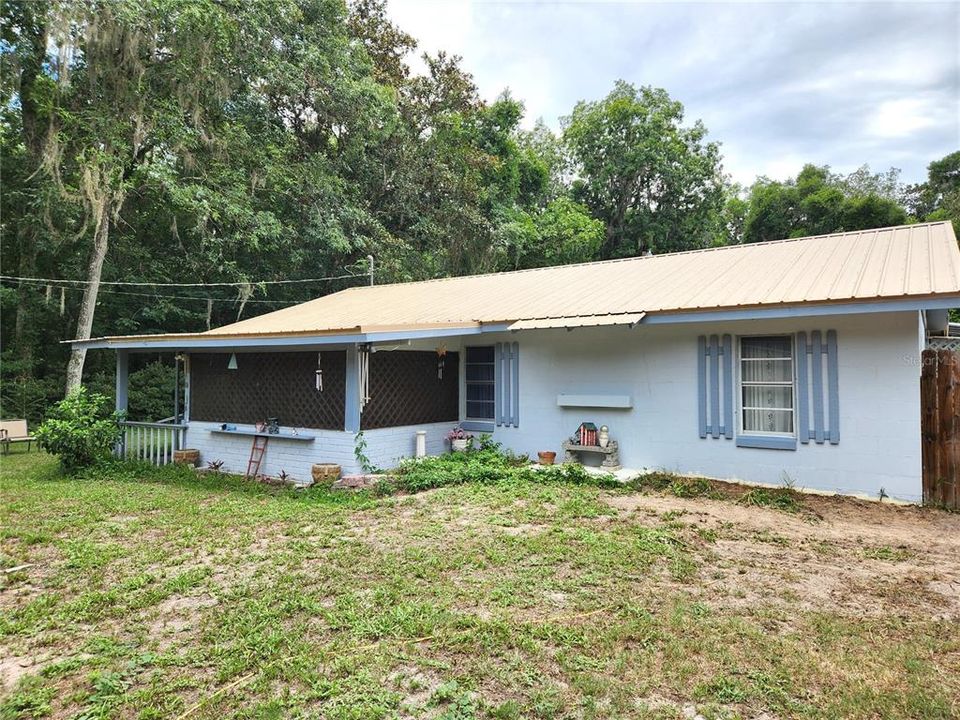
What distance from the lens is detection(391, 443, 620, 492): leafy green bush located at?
26.9ft

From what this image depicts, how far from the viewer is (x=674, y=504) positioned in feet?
23.2

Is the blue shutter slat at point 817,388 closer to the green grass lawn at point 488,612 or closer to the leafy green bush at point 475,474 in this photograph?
the green grass lawn at point 488,612

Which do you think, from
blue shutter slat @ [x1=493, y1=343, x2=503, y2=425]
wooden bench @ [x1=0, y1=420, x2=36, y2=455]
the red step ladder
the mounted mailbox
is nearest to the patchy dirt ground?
the mounted mailbox

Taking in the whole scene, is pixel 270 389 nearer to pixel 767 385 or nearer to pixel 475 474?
pixel 475 474

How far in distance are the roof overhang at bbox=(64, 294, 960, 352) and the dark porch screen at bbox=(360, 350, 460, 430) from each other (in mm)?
835

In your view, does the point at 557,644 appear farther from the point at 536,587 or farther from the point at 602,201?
the point at 602,201

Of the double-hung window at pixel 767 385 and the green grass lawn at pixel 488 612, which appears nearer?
the green grass lawn at pixel 488 612

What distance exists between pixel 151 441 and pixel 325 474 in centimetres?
440

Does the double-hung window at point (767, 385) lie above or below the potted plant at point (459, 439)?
above

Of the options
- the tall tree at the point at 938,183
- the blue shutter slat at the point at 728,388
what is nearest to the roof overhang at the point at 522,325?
the blue shutter slat at the point at 728,388

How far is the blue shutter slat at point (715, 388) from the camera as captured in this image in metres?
8.22

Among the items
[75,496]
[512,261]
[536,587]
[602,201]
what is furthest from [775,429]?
[602,201]

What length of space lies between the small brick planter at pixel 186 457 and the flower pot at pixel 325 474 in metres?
3.31

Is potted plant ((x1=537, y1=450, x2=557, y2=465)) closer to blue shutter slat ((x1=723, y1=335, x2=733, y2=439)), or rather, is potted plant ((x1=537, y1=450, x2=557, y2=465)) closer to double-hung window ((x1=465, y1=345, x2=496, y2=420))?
double-hung window ((x1=465, y1=345, x2=496, y2=420))
